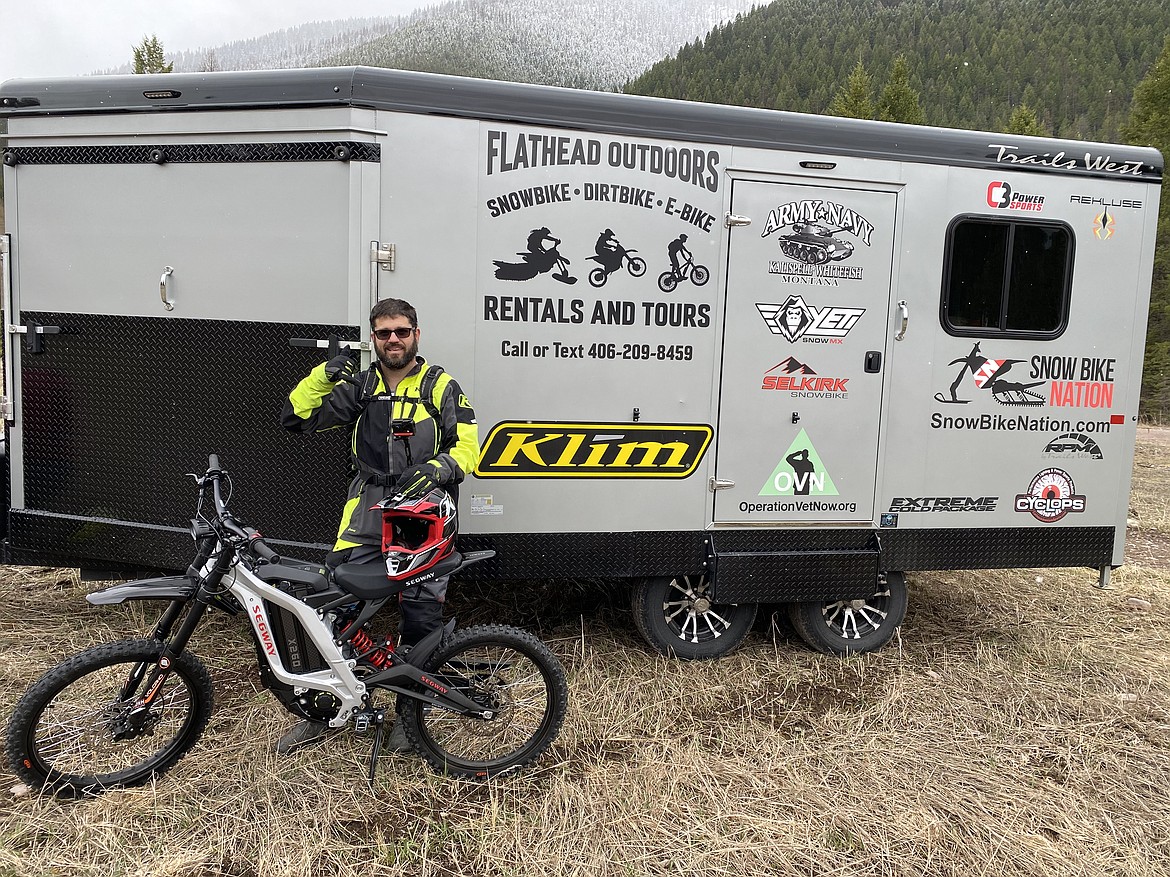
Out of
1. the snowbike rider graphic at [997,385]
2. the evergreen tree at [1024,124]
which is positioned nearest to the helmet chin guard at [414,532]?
the snowbike rider graphic at [997,385]

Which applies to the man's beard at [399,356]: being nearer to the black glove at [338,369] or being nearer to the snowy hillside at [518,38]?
the black glove at [338,369]

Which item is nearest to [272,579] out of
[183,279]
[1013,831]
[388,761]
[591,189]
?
[388,761]

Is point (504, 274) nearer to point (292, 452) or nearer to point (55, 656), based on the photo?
point (292, 452)

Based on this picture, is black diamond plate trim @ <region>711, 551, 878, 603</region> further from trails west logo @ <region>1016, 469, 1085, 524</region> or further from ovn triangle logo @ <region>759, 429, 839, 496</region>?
trails west logo @ <region>1016, 469, 1085, 524</region>

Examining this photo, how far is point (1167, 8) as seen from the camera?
7475 centimetres

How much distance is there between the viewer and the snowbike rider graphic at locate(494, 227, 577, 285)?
3814 millimetres

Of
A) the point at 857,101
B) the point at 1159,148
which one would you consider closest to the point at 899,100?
the point at 857,101

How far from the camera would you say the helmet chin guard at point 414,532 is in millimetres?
3018

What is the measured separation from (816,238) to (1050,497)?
1.89 metres

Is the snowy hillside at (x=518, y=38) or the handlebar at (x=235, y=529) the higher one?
the snowy hillside at (x=518, y=38)

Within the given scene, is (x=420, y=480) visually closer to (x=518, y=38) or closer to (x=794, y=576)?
(x=794, y=576)

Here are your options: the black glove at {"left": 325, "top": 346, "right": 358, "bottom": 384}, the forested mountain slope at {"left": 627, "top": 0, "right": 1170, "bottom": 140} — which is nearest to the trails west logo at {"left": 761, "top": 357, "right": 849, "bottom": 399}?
the black glove at {"left": 325, "top": 346, "right": 358, "bottom": 384}

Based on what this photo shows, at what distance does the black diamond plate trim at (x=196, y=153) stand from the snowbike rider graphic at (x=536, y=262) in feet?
2.33

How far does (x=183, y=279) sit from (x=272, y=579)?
5.19 feet
